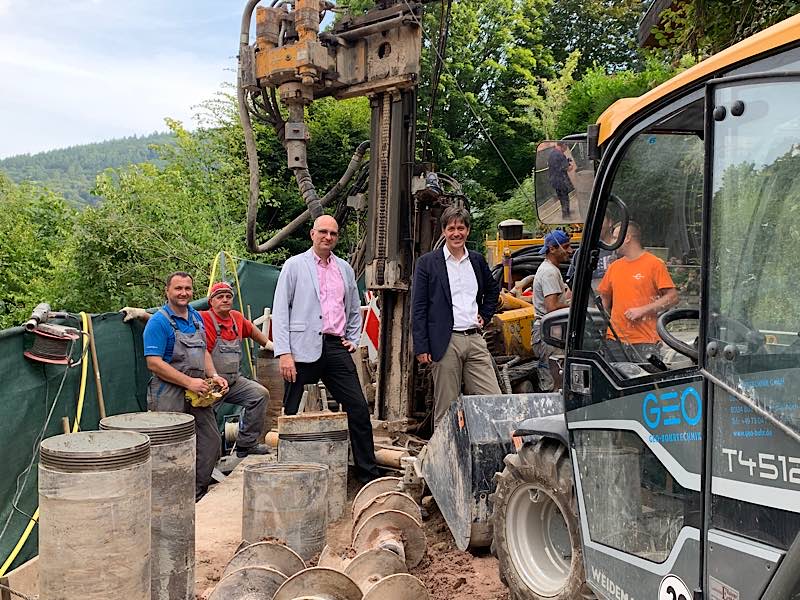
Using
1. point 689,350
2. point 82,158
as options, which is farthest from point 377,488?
point 82,158

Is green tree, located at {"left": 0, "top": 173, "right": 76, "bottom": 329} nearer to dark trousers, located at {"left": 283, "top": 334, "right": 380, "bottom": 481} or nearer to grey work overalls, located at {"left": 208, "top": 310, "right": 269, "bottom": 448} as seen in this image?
grey work overalls, located at {"left": 208, "top": 310, "right": 269, "bottom": 448}

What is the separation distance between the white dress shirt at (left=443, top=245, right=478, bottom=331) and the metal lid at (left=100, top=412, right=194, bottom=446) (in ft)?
7.08

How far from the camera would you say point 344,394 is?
6133mm

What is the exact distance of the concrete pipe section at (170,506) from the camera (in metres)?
4.12

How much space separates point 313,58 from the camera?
7141 millimetres

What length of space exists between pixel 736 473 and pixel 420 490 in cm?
321

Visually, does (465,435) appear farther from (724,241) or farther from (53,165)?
(53,165)

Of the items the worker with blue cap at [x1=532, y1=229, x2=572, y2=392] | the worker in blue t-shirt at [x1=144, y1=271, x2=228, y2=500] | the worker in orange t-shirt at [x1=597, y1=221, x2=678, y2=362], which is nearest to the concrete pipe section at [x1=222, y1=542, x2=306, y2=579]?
the worker in blue t-shirt at [x1=144, y1=271, x2=228, y2=500]

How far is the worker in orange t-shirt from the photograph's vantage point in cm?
278

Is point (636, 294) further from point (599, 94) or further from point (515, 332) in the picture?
point (599, 94)

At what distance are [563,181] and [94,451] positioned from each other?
7.74 feet

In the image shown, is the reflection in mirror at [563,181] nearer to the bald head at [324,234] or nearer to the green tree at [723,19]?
the bald head at [324,234]

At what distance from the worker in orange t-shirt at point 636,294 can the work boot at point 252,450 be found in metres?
4.93

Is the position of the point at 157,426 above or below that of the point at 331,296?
below
